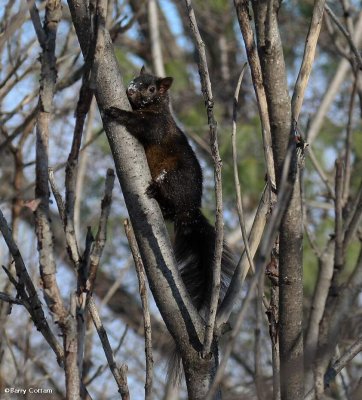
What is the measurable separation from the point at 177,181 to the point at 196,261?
0.59m

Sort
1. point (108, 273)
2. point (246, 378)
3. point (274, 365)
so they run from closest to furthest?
point (274, 365) < point (246, 378) < point (108, 273)

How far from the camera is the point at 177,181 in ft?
13.3

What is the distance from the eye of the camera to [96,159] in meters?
8.59

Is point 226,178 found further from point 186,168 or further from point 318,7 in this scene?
point 318,7

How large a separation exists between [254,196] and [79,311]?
20.0 feet

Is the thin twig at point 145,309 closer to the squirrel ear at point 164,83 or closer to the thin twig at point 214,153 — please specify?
the thin twig at point 214,153

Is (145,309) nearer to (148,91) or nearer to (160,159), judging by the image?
(160,159)

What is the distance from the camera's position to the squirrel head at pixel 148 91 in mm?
4371

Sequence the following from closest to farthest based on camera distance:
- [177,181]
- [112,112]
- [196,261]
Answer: [112,112] < [196,261] < [177,181]

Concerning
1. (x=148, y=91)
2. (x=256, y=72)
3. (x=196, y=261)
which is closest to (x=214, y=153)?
(x=256, y=72)

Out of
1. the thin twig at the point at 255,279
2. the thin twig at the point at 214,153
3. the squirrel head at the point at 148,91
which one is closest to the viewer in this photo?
the thin twig at the point at 255,279

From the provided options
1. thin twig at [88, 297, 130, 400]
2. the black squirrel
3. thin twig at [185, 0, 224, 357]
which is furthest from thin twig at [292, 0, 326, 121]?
the black squirrel

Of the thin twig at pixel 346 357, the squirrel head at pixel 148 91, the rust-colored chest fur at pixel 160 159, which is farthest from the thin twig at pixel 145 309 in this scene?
the squirrel head at pixel 148 91

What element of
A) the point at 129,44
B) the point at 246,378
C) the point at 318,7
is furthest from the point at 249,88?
the point at 318,7
